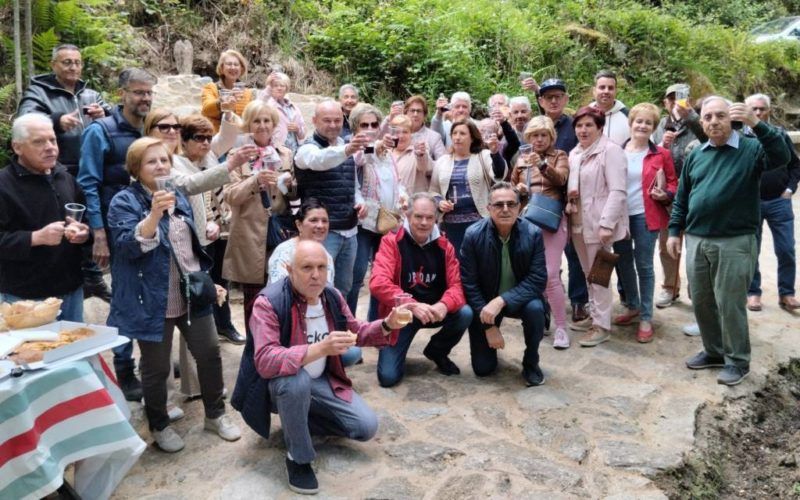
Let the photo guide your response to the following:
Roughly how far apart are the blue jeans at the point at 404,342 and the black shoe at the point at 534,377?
1.87ft

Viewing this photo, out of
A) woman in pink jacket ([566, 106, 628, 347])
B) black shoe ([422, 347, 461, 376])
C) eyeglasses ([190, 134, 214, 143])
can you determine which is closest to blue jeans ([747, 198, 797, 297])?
woman in pink jacket ([566, 106, 628, 347])

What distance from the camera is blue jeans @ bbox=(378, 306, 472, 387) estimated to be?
469cm

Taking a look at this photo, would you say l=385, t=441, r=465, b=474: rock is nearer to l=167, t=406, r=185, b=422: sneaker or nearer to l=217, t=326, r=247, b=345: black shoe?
l=167, t=406, r=185, b=422: sneaker

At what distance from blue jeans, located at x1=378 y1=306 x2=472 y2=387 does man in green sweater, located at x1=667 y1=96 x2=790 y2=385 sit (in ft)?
5.86

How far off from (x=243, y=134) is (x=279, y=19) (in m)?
6.68

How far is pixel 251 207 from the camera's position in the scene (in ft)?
15.1

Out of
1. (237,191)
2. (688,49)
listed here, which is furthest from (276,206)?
(688,49)

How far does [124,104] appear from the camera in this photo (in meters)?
4.21

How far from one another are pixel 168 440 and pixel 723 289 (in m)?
3.87

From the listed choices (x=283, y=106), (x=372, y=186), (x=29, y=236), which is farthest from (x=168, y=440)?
(x=283, y=106)

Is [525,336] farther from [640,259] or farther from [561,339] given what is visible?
[640,259]

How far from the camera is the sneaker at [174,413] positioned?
13.5 ft

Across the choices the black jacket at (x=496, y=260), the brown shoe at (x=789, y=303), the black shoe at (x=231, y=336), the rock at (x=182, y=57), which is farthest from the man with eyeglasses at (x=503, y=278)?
the rock at (x=182, y=57)

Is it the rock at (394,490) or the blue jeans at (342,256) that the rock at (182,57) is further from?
the rock at (394,490)
